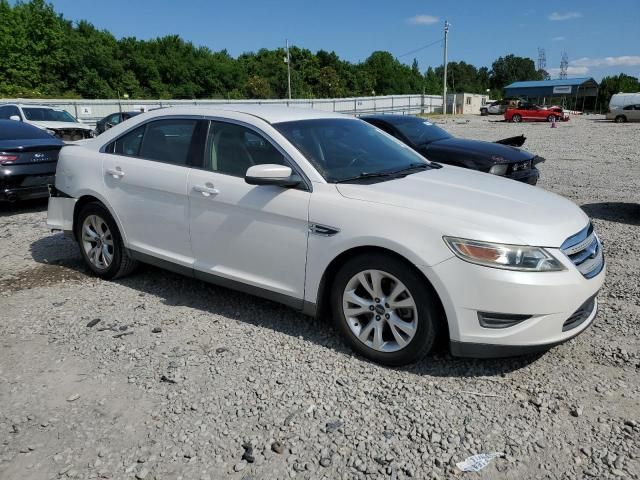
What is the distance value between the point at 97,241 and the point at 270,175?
2442 millimetres

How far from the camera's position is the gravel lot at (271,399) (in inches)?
101

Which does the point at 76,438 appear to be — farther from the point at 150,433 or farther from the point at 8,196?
the point at 8,196

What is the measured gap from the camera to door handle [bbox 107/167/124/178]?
184 inches

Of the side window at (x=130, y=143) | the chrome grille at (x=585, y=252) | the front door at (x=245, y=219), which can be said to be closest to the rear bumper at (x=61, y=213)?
the side window at (x=130, y=143)

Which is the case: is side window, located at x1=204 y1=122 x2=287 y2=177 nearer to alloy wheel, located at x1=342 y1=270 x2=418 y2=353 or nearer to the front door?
the front door

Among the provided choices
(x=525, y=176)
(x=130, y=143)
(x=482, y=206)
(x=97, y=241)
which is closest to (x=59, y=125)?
(x=97, y=241)

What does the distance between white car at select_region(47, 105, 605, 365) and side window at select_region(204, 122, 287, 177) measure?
1 cm

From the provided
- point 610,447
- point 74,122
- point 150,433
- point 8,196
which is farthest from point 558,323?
point 74,122

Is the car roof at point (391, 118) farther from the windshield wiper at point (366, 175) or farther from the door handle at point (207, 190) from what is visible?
the door handle at point (207, 190)

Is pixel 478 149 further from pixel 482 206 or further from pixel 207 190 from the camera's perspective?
pixel 207 190

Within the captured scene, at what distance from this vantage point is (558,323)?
120 inches

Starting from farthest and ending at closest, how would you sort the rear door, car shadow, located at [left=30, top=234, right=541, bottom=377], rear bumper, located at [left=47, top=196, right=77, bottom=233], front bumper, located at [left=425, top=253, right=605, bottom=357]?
rear bumper, located at [left=47, top=196, right=77, bottom=233]
the rear door
car shadow, located at [left=30, top=234, right=541, bottom=377]
front bumper, located at [left=425, top=253, right=605, bottom=357]

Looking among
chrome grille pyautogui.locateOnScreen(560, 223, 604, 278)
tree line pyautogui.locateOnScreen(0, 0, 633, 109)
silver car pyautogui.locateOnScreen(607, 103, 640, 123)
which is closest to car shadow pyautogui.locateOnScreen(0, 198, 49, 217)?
chrome grille pyautogui.locateOnScreen(560, 223, 604, 278)

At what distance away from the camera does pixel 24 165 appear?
25.5 ft
